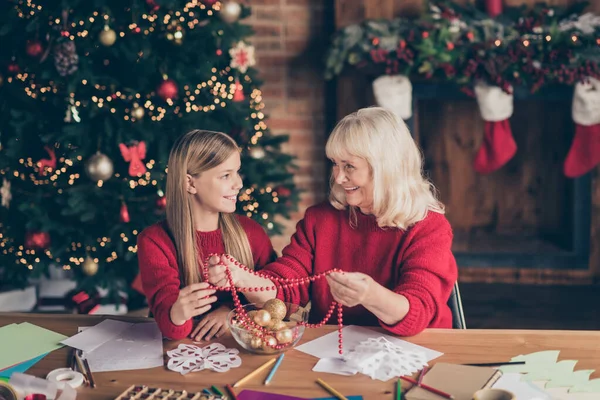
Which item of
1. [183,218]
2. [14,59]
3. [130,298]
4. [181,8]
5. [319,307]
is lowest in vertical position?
[130,298]

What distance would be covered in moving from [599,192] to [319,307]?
99.9 inches

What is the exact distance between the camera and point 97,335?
1.67 metres

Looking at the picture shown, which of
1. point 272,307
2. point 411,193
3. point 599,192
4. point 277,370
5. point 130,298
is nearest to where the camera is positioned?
point 277,370

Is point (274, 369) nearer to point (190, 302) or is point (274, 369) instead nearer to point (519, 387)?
point (190, 302)

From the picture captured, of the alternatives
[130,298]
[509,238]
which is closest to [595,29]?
[509,238]

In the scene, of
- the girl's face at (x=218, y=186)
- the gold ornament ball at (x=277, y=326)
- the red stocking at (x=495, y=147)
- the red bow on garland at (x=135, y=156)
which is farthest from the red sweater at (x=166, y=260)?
the red stocking at (x=495, y=147)

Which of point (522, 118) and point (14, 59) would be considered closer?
point (14, 59)

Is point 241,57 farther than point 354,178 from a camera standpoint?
Yes

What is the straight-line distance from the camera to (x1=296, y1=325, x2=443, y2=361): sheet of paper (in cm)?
153

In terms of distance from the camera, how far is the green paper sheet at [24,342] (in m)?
1.55

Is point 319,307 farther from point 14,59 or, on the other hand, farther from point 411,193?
point 14,59

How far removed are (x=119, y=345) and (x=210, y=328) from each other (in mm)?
215

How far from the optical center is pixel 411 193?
1869 mm

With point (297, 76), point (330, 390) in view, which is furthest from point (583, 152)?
point (330, 390)
